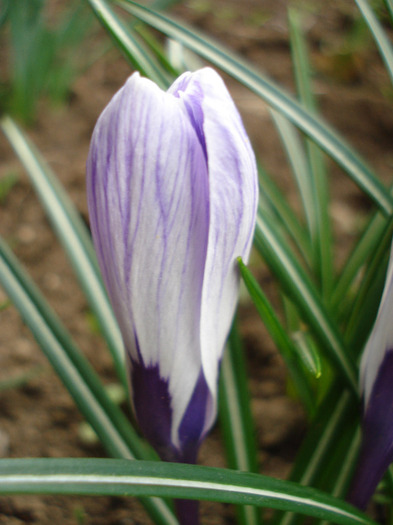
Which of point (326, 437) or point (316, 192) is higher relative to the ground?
point (316, 192)

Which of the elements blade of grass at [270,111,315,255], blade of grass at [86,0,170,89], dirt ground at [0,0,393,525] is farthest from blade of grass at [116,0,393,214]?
dirt ground at [0,0,393,525]

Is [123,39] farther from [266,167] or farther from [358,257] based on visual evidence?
[266,167]

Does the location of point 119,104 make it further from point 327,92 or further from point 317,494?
Answer: point 327,92

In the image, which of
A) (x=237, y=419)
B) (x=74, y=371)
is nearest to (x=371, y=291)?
(x=237, y=419)

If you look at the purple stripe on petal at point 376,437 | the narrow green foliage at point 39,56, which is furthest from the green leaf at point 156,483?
the narrow green foliage at point 39,56

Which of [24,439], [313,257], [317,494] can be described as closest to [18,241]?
[24,439]

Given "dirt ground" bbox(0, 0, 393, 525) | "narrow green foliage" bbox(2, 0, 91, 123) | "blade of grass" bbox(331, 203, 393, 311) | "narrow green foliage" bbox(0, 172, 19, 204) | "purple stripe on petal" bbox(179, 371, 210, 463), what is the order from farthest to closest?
"narrow green foliage" bbox(0, 172, 19, 204) → "narrow green foliage" bbox(2, 0, 91, 123) → "dirt ground" bbox(0, 0, 393, 525) → "blade of grass" bbox(331, 203, 393, 311) → "purple stripe on petal" bbox(179, 371, 210, 463)

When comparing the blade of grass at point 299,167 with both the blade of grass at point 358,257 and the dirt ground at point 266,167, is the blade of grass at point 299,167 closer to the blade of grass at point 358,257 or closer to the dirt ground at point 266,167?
the blade of grass at point 358,257

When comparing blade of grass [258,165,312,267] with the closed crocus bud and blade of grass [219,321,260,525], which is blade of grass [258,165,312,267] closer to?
blade of grass [219,321,260,525]
